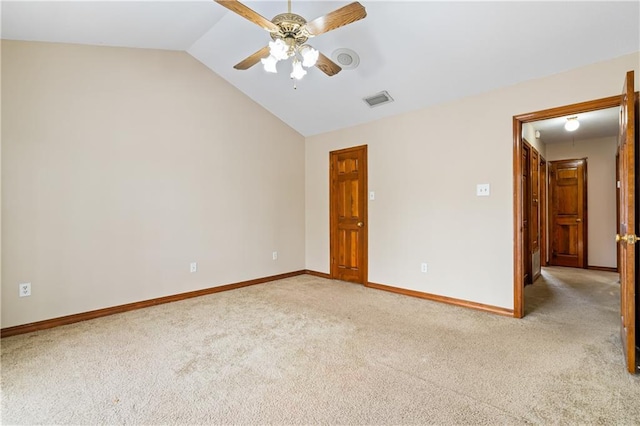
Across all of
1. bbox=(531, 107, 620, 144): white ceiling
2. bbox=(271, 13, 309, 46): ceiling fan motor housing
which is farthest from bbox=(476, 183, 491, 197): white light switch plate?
bbox=(271, 13, 309, 46): ceiling fan motor housing

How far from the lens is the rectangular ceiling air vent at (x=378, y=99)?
12.4 ft

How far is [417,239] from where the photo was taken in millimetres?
3887

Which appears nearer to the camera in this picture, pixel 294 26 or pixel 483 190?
pixel 294 26

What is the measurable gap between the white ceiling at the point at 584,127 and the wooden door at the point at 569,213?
1.82 ft

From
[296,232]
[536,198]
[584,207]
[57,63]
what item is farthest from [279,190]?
[584,207]

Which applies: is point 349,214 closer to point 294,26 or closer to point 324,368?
point 324,368

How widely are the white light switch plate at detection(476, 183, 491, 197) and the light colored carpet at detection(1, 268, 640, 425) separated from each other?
Result: 4.18 feet

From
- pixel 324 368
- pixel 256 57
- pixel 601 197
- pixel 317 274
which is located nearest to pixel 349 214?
pixel 317 274

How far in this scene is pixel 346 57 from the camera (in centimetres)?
321

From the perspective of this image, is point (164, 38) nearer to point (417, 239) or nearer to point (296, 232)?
point (296, 232)

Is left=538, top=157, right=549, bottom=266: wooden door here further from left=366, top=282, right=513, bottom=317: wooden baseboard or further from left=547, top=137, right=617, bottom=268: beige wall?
left=366, top=282, right=513, bottom=317: wooden baseboard

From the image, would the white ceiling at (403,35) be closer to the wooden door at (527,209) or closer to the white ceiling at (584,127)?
the white ceiling at (584,127)

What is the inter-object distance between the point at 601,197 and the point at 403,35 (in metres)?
5.38

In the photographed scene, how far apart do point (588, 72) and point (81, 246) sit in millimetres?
5093
